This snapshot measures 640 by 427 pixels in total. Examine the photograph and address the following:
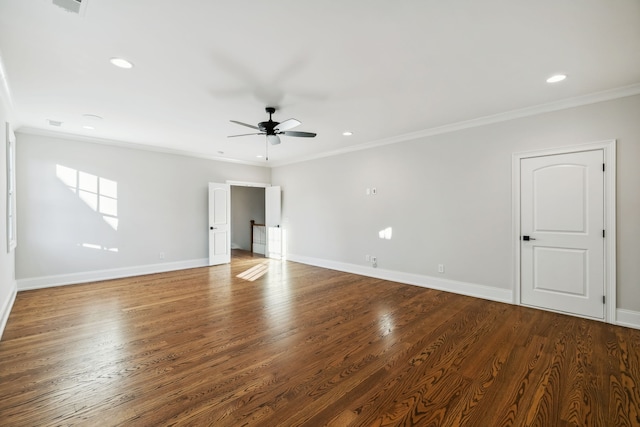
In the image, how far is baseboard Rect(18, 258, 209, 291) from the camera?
4672 mm

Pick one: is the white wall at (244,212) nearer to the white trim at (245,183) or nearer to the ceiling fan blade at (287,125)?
the white trim at (245,183)

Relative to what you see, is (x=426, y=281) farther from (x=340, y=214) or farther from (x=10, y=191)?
(x=10, y=191)

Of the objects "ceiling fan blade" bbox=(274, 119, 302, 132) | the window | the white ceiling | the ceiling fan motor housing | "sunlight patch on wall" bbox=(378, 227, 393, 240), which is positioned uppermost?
the white ceiling

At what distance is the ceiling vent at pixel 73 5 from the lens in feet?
5.93

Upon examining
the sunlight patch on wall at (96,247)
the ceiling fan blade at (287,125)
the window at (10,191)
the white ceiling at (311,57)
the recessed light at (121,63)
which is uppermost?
the white ceiling at (311,57)

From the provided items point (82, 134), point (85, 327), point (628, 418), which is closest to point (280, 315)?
point (85, 327)

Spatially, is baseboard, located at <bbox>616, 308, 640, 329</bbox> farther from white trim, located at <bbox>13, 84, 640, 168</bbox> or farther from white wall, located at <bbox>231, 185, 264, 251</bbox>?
white wall, located at <bbox>231, 185, 264, 251</bbox>

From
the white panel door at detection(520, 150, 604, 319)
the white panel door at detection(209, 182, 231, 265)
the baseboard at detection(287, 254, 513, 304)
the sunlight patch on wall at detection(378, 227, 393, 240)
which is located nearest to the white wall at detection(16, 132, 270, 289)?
the white panel door at detection(209, 182, 231, 265)

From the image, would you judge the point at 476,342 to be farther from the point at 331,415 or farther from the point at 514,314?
the point at 331,415

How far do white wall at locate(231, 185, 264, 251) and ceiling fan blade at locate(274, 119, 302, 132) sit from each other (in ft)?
20.8

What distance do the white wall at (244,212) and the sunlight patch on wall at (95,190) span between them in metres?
4.26

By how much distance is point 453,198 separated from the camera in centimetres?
454

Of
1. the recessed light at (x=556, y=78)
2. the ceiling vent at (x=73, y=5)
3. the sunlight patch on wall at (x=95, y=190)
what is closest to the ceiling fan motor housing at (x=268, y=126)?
the ceiling vent at (x=73, y=5)

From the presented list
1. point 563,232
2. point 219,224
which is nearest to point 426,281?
point 563,232
